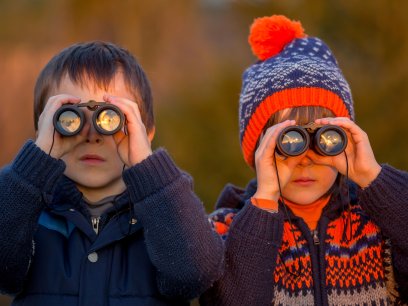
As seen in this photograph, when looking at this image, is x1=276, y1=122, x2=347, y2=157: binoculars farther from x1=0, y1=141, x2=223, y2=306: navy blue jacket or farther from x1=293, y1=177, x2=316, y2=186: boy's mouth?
x1=0, y1=141, x2=223, y2=306: navy blue jacket

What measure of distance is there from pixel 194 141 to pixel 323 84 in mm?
4431

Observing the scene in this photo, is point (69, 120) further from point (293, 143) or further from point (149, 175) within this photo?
point (293, 143)

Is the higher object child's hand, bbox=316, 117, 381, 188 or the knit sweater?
child's hand, bbox=316, 117, 381, 188

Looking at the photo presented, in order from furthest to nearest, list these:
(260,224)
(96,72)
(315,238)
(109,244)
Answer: (315,238) < (96,72) < (260,224) < (109,244)

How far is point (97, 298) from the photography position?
3.10 m

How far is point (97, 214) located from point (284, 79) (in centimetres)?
110

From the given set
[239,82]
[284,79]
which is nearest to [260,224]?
[284,79]

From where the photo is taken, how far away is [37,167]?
3090 mm

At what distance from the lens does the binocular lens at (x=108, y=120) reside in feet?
10.4

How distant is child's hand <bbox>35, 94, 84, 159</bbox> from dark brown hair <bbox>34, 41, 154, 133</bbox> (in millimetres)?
198

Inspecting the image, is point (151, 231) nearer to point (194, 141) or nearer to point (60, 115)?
point (60, 115)

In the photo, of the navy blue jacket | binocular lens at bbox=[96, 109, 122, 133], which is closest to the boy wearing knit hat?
the navy blue jacket

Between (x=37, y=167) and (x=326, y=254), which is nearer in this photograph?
(x=37, y=167)

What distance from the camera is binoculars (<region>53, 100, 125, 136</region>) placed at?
3.14 m
